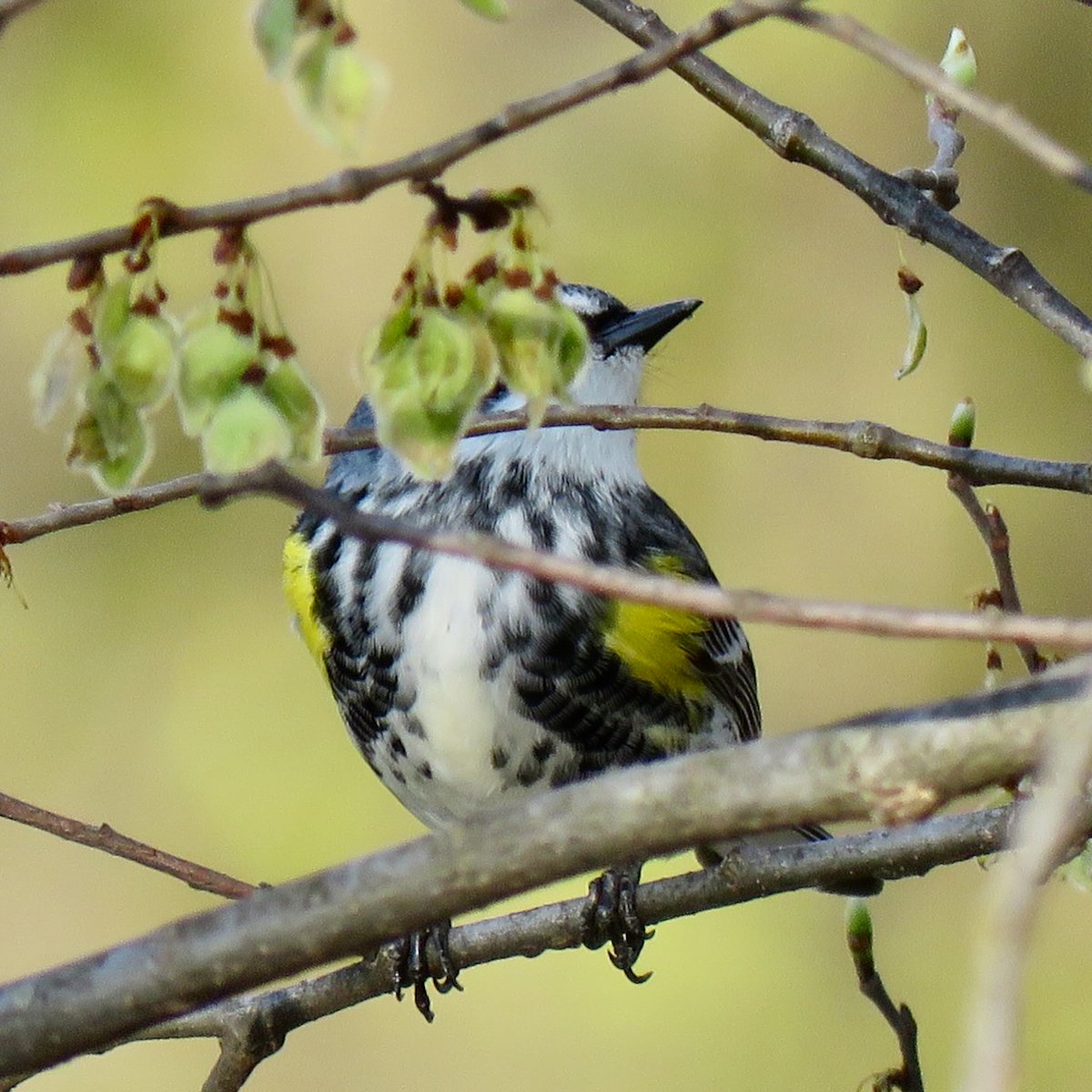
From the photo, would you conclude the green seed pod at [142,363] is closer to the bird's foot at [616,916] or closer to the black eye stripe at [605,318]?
the bird's foot at [616,916]

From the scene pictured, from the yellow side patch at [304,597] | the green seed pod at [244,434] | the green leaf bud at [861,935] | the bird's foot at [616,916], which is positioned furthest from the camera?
the yellow side patch at [304,597]

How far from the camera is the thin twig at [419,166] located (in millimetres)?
1191

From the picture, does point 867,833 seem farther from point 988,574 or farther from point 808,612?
point 988,574

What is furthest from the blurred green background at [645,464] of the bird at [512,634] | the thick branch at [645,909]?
the thick branch at [645,909]

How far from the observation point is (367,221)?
5676 millimetres

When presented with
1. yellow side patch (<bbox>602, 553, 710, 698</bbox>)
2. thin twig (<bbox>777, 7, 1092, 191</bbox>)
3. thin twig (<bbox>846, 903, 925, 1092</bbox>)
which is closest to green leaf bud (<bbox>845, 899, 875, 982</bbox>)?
thin twig (<bbox>846, 903, 925, 1092</bbox>)

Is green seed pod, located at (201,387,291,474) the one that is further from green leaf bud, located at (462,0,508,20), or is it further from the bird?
the bird

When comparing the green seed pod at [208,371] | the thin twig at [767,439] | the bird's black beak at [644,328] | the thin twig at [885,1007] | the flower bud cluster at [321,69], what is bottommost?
the thin twig at [885,1007]

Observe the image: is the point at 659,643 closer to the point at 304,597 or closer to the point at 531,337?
Result: the point at 304,597

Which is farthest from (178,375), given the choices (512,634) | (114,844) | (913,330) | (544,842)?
(512,634)

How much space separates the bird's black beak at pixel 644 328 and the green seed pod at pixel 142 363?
7.56 feet

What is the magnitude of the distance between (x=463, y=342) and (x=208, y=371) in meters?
0.20

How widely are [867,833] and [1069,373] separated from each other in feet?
10.7

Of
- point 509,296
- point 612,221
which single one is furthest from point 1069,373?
point 509,296
